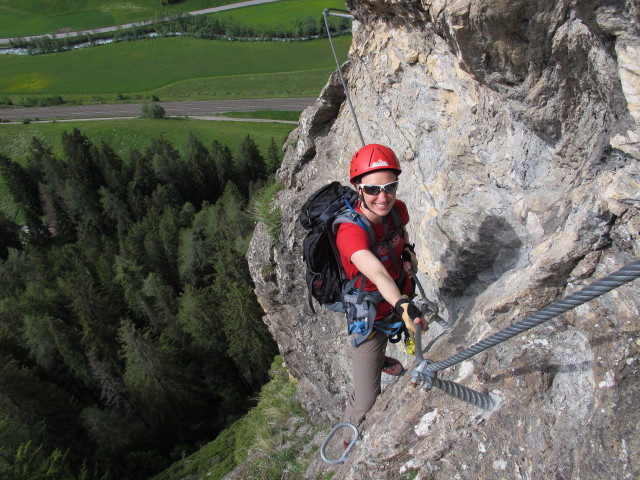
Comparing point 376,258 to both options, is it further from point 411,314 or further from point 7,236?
point 7,236

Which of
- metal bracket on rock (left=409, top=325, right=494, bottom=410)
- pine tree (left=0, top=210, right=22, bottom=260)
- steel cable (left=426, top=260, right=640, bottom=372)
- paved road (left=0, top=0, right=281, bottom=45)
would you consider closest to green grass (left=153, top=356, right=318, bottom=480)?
metal bracket on rock (left=409, top=325, right=494, bottom=410)

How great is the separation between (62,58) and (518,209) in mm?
132442

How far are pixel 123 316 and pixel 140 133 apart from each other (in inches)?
1583

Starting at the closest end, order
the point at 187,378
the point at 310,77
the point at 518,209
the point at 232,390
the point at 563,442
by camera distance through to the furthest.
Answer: the point at 563,442 → the point at 518,209 → the point at 187,378 → the point at 232,390 → the point at 310,77

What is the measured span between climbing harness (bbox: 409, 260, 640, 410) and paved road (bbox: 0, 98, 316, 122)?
258 ft

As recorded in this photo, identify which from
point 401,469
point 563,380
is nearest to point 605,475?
point 563,380

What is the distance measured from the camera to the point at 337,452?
7.00 metres

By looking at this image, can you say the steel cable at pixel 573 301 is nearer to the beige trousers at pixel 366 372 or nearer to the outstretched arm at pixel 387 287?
the outstretched arm at pixel 387 287

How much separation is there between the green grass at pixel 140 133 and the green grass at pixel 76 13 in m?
65.7

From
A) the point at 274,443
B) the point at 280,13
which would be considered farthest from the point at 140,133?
the point at 274,443

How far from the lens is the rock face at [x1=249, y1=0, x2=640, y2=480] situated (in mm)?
3814

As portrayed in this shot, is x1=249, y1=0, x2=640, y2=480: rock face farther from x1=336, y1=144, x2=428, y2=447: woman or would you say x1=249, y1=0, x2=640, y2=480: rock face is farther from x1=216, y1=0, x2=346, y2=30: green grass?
x1=216, y1=0, x2=346, y2=30: green grass

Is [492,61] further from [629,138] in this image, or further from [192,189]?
[192,189]

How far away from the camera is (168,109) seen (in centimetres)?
8525
